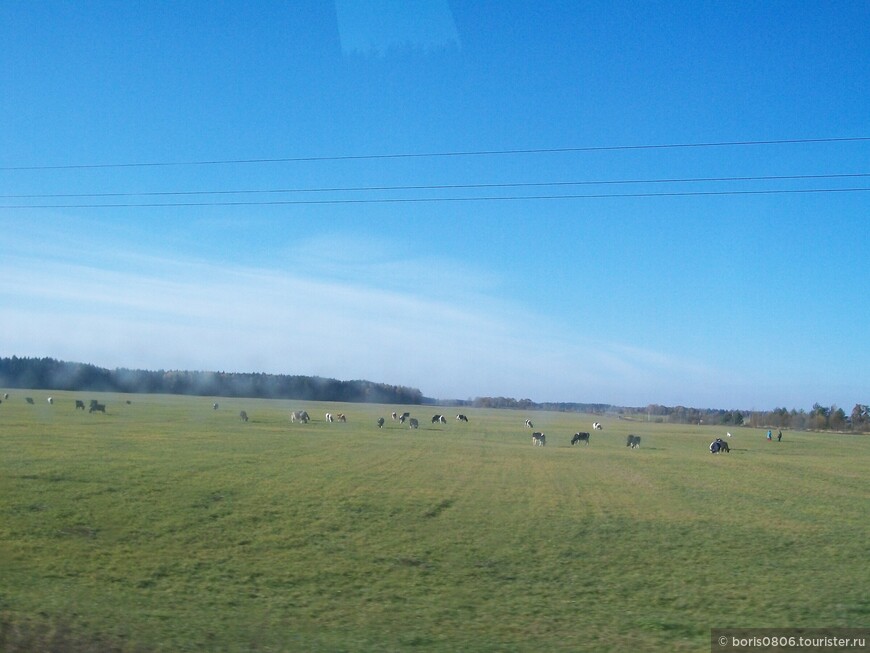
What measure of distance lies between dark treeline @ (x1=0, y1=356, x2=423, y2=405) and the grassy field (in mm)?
118115

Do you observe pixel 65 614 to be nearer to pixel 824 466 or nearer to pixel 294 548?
pixel 294 548

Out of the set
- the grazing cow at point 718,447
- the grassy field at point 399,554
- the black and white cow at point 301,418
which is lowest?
the grassy field at point 399,554

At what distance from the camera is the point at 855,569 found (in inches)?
663

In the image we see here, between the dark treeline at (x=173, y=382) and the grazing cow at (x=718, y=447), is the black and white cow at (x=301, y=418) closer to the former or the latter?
the grazing cow at (x=718, y=447)

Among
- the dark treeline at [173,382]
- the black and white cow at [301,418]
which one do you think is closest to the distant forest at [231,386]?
the dark treeline at [173,382]

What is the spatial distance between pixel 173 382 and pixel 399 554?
156 m

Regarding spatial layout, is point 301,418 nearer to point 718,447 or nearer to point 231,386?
point 718,447

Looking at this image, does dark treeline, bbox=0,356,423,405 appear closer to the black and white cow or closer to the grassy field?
the black and white cow

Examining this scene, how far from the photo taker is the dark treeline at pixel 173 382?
459ft

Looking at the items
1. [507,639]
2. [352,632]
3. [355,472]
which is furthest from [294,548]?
[355,472]

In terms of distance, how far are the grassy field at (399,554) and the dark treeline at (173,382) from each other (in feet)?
388

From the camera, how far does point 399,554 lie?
17656 mm

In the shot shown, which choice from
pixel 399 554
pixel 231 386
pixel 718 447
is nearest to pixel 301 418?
pixel 718 447

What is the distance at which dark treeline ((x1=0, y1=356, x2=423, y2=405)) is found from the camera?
140 metres
